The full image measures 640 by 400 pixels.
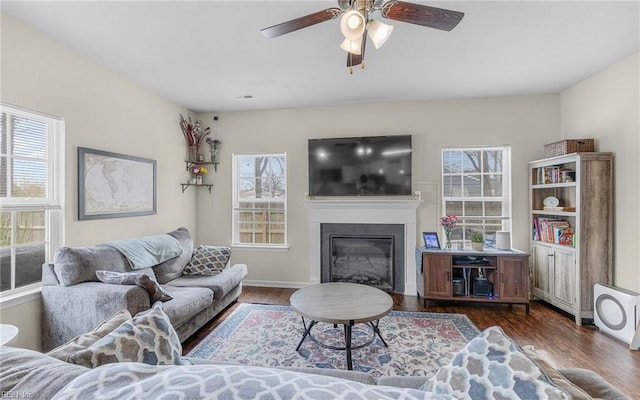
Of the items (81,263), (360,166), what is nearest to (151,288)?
(81,263)

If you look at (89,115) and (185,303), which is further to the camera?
(89,115)

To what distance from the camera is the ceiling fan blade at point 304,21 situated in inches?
62.9

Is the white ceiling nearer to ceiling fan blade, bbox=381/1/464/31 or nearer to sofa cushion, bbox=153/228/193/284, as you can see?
ceiling fan blade, bbox=381/1/464/31

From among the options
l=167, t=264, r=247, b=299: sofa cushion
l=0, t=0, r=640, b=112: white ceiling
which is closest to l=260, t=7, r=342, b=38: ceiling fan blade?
l=0, t=0, r=640, b=112: white ceiling

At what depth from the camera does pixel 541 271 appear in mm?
3584

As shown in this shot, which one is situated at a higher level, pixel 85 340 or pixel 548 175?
pixel 548 175

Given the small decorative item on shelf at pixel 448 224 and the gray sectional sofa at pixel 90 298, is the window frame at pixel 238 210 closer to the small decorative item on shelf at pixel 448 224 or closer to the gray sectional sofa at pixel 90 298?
the gray sectional sofa at pixel 90 298

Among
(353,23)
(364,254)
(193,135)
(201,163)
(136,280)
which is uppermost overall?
(193,135)

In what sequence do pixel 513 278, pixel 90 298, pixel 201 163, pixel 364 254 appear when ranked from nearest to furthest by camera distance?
pixel 90 298 → pixel 513 278 → pixel 364 254 → pixel 201 163

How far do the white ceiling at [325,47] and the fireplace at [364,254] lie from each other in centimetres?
183

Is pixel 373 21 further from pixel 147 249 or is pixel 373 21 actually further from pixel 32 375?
pixel 147 249

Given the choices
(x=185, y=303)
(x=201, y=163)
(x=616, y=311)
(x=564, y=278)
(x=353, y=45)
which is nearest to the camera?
(x=353, y=45)

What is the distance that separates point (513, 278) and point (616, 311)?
33.3 inches

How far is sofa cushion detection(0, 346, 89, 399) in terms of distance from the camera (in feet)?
2.51
